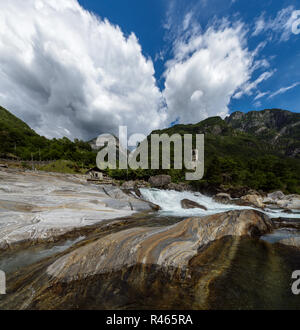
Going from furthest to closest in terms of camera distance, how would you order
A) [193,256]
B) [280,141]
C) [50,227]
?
[280,141] → [50,227] → [193,256]

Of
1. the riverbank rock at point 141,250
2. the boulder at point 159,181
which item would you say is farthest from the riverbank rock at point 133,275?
the boulder at point 159,181

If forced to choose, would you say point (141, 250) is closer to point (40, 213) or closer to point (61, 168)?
point (40, 213)

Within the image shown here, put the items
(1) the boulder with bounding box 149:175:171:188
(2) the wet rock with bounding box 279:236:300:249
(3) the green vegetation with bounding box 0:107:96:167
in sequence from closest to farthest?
(2) the wet rock with bounding box 279:236:300:249 → (1) the boulder with bounding box 149:175:171:188 → (3) the green vegetation with bounding box 0:107:96:167

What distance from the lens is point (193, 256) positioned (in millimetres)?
5879

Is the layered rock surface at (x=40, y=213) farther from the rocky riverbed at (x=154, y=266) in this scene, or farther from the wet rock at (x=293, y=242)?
the wet rock at (x=293, y=242)

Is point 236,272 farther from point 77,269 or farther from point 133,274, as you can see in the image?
point 77,269

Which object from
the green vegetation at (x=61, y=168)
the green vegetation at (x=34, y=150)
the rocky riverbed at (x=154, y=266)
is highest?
the green vegetation at (x=34, y=150)

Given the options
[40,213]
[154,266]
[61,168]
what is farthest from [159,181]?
[154,266]

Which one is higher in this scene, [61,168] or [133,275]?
[61,168]

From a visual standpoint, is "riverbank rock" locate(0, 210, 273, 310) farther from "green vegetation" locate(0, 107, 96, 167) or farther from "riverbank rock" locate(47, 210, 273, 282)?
"green vegetation" locate(0, 107, 96, 167)

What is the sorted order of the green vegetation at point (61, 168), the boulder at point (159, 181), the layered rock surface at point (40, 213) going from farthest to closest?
the boulder at point (159, 181), the green vegetation at point (61, 168), the layered rock surface at point (40, 213)

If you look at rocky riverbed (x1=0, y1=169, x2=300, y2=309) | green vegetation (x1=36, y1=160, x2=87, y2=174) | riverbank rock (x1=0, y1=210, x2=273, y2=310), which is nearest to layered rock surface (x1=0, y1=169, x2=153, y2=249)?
rocky riverbed (x1=0, y1=169, x2=300, y2=309)
